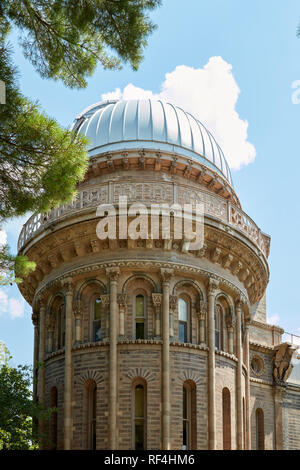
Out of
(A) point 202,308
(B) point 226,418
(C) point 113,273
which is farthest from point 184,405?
(C) point 113,273

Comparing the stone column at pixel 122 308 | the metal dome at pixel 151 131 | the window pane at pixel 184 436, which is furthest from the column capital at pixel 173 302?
the metal dome at pixel 151 131

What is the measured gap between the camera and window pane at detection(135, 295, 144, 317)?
2890cm

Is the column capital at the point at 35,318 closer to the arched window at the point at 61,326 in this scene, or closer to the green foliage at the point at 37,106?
the arched window at the point at 61,326

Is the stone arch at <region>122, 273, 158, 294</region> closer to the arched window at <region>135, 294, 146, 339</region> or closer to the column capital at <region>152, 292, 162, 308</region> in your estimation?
the column capital at <region>152, 292, 162, 308</region>

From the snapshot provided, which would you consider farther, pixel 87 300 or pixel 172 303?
pixel 87 300

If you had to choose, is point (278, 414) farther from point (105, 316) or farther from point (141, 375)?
point (105, 316)

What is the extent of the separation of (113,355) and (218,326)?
4.97 meters

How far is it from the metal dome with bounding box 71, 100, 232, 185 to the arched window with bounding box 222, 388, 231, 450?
10439 mm

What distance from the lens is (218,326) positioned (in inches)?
1201

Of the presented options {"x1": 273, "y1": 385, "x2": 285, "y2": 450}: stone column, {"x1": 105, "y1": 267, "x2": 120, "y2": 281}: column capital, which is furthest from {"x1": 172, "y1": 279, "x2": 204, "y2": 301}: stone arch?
{"x1": 273, "y1": 385, "x2": 285, "y2": 450}: stone column

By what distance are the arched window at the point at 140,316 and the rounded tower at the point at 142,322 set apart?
38 millimetres

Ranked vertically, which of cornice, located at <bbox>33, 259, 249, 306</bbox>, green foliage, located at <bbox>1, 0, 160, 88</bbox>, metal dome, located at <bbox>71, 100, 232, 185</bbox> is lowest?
cornice, located at <bbox>33, 259, 249, 306</bbox>

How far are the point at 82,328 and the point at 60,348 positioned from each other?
1507 mm

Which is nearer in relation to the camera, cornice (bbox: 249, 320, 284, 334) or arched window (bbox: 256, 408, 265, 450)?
arched window (bbox: 256, 408, 265, 450)
